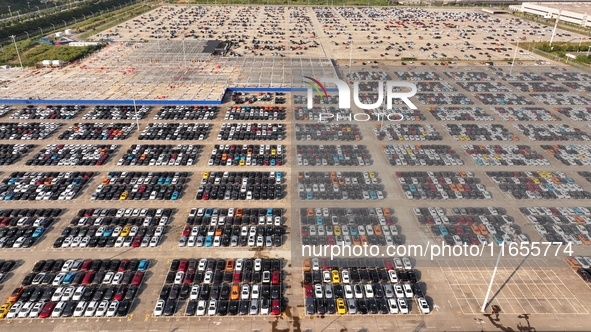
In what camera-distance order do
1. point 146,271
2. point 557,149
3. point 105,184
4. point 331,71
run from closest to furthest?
1. point 146,271
2. point 105,184
3. point 557,149
4. point 331,71

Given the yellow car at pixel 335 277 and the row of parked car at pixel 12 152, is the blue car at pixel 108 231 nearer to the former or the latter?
the yellow car at pixel 335 277

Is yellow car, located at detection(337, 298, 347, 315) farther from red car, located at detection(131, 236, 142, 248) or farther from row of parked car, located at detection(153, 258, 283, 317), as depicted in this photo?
red car, located at detection(131, 236, 142, 248)

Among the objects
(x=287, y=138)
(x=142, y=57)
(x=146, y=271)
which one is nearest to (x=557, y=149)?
(x=287, y=138)

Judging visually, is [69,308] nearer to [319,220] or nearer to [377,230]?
[319,220]

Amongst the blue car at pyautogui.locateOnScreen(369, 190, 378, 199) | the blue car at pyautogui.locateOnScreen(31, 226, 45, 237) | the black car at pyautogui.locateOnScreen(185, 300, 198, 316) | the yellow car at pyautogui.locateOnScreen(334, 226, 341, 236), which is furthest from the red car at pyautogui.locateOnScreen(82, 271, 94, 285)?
the blue car at pyautogui.locateOnScreen(369, 190, 378, 199)

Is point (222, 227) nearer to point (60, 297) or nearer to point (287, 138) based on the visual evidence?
point (60, 297)

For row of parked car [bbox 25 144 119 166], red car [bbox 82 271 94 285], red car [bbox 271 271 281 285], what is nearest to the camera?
red car [bbox 82 271 94 285]

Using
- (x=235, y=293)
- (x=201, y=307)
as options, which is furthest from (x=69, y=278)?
(x=235, y=293)
